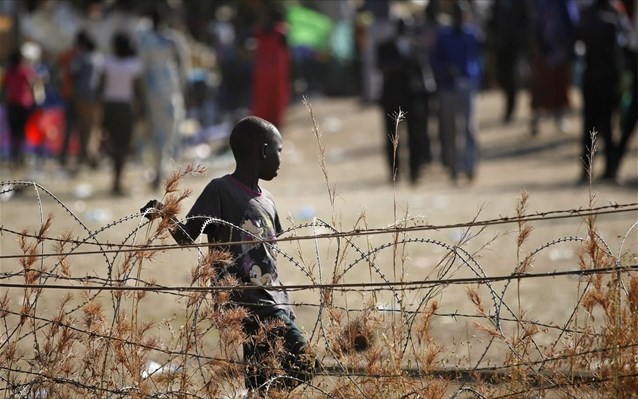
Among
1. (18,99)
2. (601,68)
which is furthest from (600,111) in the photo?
(18,99)

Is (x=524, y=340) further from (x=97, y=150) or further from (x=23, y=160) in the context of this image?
(x=97, y=150)

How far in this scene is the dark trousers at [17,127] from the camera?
Answer: 53.6 ft

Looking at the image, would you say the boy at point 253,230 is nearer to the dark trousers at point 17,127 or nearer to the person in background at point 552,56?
the person in background at point 552,56

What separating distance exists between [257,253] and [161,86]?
904cm

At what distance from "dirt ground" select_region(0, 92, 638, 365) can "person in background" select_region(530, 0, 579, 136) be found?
19.6 inches

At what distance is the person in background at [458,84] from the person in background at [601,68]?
1.30m

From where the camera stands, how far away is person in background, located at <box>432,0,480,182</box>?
44.2ft

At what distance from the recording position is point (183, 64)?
1373 cm

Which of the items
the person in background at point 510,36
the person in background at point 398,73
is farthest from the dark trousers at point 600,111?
the person in background at point 510,36

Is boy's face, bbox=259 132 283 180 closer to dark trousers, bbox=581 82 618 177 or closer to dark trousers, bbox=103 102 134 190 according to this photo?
dark trousers, bbox=581 82 618 177

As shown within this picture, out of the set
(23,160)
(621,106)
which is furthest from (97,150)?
(621,106)

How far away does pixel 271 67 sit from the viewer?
16.6 metres

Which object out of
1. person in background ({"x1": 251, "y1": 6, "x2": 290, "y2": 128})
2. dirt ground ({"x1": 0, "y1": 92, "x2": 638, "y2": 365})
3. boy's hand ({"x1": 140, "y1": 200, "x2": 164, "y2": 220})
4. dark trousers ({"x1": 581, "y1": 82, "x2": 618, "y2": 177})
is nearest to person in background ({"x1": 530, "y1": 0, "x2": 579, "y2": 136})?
dirt ground ({"x1": 0, "y1": 92, "x2": 638, "y2": 365})

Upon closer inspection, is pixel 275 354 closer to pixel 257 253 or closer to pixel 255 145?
pixel 257 253
